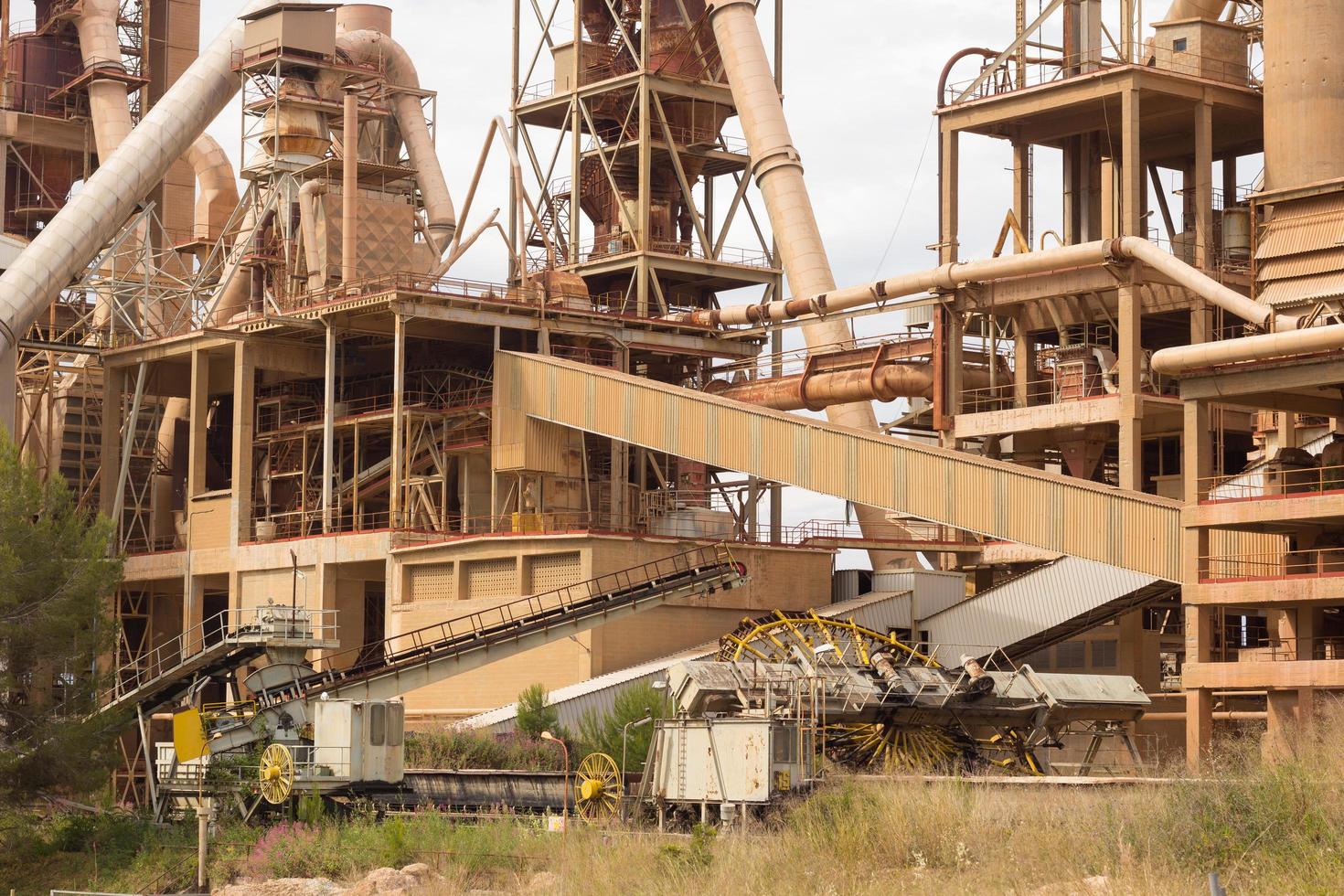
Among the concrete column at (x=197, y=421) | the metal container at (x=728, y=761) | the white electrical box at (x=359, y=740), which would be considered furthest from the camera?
the concrete column at (x=197, y=421)

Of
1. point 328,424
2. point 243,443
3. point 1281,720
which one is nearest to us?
point 1281,720

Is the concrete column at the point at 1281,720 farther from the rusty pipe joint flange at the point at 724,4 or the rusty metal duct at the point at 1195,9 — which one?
the rusty pipe joint flange at the point at 724,4

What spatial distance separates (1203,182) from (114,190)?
29.0 m

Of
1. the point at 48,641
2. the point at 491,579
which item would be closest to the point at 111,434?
the point at 491,579

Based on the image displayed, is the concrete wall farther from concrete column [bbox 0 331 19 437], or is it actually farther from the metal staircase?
concrete column [bbox 0 331 19 437]

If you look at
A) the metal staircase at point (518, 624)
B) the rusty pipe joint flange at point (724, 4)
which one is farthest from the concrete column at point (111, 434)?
the rusty pipe joint flange at point (724, 4)

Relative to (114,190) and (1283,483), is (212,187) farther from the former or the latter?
(1283,483)

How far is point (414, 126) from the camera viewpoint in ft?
223

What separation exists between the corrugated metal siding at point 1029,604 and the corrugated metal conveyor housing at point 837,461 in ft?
12.0

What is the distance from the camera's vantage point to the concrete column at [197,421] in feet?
187

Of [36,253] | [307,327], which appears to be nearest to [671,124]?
[307,327]

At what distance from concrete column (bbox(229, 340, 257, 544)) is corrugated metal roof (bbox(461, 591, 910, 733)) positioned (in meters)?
12.6

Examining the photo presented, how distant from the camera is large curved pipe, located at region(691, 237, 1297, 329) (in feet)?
136

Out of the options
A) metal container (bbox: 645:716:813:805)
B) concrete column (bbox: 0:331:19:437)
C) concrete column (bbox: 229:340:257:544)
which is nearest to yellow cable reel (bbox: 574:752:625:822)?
metal container (bbox: 645:716:813:805)
